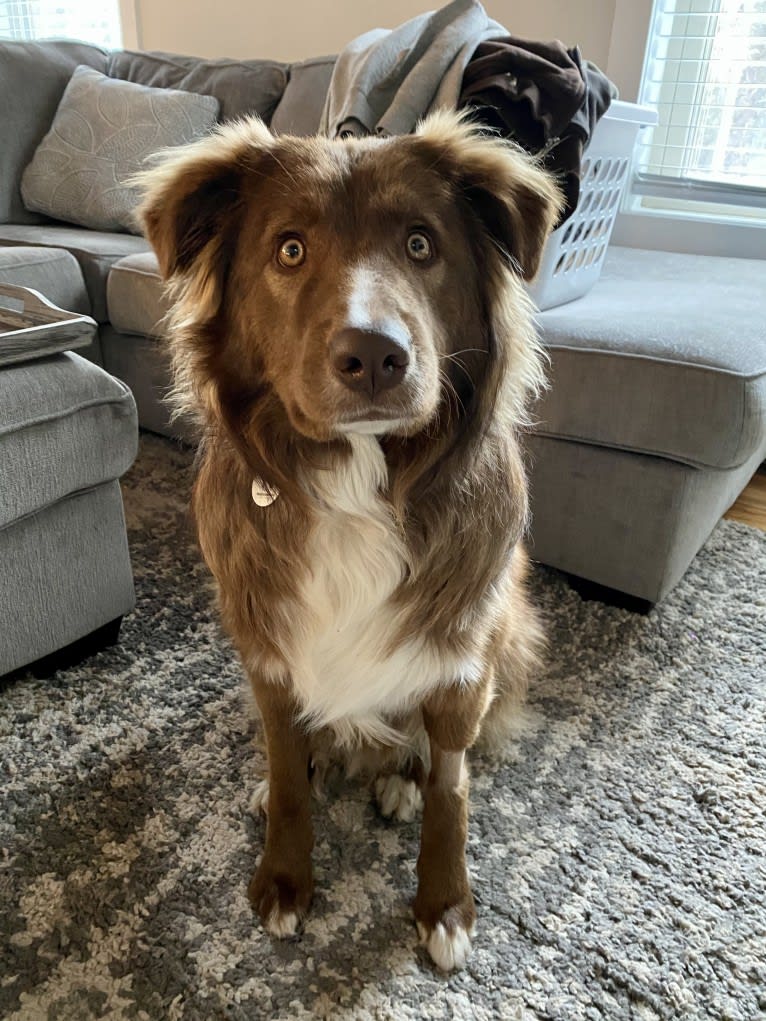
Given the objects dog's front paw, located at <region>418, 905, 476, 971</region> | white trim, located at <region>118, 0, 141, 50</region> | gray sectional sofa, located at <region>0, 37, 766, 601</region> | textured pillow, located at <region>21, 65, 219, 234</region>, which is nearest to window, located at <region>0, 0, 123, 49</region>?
white trim, located at <region>118, 0, 141, 50</region>

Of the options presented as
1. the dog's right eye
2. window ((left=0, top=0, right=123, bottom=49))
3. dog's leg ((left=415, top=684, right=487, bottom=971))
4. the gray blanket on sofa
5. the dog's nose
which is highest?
window ((left=0, top=0, right=123, bottom=49))

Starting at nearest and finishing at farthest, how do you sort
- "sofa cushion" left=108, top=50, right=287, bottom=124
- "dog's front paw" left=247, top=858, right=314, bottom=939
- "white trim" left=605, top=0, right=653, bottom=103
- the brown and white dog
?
Result: 1. the brown and white dog
2. "dog's front paw" left=247, top=858, right=314, bottom=939
3. "white trim" left=605, top=0, right=653, bottom=103
4. "sofa cushion" left=108, top=50, right=287, bottom=124

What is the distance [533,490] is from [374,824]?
0.91 meters

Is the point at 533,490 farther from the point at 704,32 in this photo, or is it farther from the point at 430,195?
the point at 704,32

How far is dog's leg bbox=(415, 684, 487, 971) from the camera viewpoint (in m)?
1.17

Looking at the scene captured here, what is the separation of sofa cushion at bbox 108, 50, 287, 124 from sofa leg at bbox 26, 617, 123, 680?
2164mm

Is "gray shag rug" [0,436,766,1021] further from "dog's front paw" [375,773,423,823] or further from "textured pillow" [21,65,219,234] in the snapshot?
"textured pillow" [21,65,219,234]

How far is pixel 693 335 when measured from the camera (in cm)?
171

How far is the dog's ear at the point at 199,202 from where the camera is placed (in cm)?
103

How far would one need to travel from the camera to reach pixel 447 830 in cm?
121

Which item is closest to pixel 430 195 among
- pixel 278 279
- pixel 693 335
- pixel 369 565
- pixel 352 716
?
pixel 278 279

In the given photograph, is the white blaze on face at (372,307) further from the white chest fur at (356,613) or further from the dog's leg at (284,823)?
the dog's leg at (284,823)

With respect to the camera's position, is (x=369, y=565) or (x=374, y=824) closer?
(x=369, y=565)

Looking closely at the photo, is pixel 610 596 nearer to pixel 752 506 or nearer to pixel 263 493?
pixel 752 506
